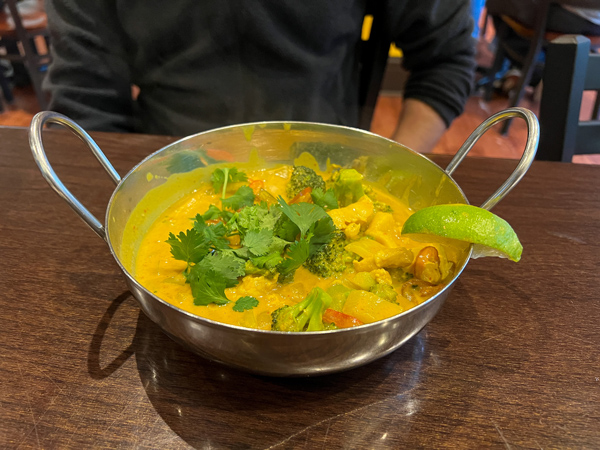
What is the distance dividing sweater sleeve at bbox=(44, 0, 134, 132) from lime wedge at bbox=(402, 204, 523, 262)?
1549mm

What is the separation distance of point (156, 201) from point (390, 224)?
0.68 m

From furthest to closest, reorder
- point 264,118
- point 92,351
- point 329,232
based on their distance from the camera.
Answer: point 264,118
point 329,232
point 92,351

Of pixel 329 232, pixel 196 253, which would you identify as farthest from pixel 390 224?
pixel 196 253

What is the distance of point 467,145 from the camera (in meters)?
1.04

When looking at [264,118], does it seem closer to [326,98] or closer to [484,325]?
[326,98]

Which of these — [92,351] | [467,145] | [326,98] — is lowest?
[92,351]

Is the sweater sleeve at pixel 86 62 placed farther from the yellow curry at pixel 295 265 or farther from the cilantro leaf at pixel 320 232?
the cilantro leaf at pixel 320 232

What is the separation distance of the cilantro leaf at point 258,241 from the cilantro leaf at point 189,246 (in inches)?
3.9

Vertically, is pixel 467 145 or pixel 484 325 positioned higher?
pixel 467 145

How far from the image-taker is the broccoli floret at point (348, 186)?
4.07 ft

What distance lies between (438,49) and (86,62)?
1.54 meters

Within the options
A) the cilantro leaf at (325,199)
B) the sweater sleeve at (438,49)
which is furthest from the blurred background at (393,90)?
the cilantro leaf at (325,199)

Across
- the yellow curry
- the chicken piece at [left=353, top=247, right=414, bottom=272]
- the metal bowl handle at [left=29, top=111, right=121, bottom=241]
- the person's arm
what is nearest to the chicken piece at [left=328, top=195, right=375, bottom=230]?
the yellow curry

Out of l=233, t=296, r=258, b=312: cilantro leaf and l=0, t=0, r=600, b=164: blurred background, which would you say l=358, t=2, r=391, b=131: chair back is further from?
l=233, t=296, r=258, b=312: cilantro leaf
